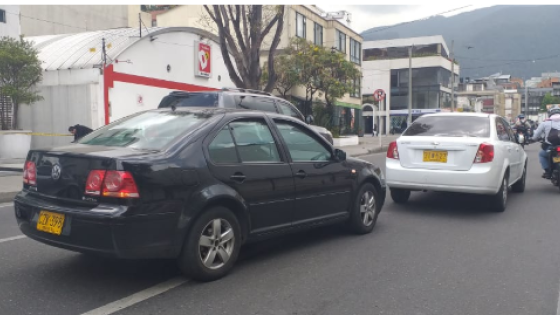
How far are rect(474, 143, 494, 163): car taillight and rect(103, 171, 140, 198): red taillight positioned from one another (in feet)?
17.2

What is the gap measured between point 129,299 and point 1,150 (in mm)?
15319

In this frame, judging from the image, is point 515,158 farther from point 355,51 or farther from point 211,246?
point 355,51

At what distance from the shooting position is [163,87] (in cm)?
2164

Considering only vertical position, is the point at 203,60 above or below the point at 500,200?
above

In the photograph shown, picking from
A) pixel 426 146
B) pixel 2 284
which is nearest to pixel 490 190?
pixel 426 146

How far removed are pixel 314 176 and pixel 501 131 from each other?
4.47 metres

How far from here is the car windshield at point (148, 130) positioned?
441 cm

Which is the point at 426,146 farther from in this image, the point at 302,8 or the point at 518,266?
the point at 302,8

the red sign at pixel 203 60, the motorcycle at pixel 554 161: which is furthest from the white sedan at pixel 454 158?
the red sign at pixel 203 60

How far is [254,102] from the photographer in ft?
35.3

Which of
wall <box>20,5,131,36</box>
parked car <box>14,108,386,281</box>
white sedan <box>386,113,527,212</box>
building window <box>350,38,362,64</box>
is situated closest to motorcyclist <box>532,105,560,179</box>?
white sedan <box>386,113,527,212</box>

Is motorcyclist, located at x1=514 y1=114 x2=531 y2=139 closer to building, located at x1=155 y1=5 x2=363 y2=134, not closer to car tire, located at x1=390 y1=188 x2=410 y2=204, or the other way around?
car tire, located at x1=390 y1=188 x2=410 y2=204

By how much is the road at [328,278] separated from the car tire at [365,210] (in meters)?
0.12

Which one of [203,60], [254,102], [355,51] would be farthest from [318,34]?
[254,102]
